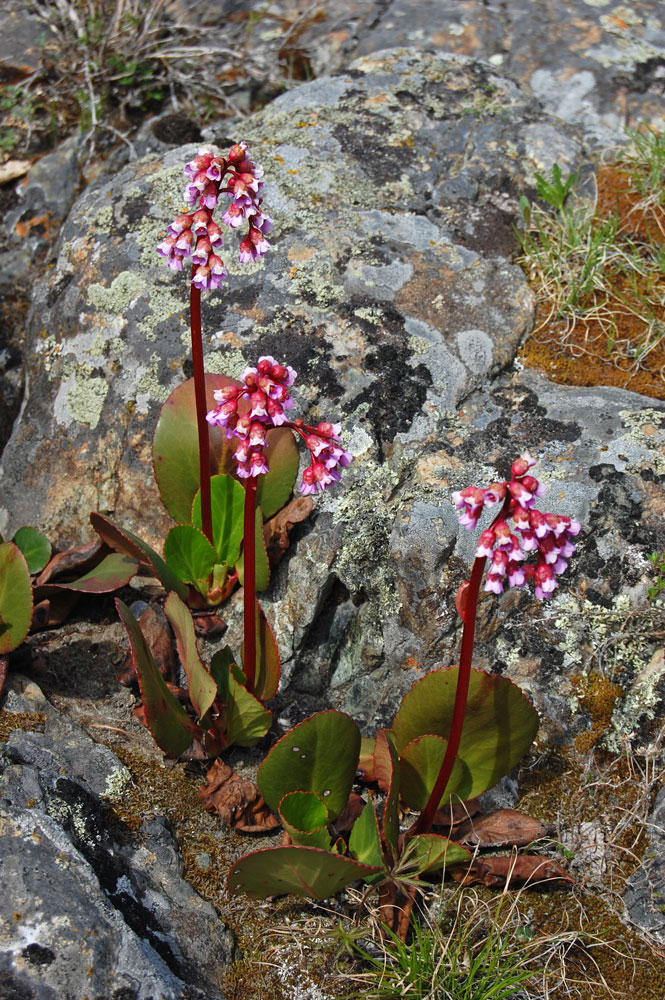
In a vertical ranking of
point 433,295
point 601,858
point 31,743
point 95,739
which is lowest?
point 601,858

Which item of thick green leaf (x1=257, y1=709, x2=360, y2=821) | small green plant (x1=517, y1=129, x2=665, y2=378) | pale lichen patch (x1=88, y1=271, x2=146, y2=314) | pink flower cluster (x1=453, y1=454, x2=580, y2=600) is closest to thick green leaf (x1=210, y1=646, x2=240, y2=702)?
thick green leaf (x1=257, y1=709, x2=360, y2=821)

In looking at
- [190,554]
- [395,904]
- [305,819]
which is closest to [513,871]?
[395,904]

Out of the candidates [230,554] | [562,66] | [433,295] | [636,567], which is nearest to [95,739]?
[230,554]

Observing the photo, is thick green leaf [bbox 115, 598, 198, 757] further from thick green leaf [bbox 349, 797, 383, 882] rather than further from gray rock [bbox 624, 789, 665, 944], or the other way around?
gray rock [bbox 624, 789, 665, 944]

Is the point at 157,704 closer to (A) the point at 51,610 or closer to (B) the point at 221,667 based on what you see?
(B) the point at 221,667

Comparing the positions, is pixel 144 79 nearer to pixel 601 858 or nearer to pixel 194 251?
pixel 194 251

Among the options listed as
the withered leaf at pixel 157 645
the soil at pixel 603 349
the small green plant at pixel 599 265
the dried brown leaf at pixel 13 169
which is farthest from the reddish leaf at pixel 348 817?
the dried brown leaf at pixel 13 169
